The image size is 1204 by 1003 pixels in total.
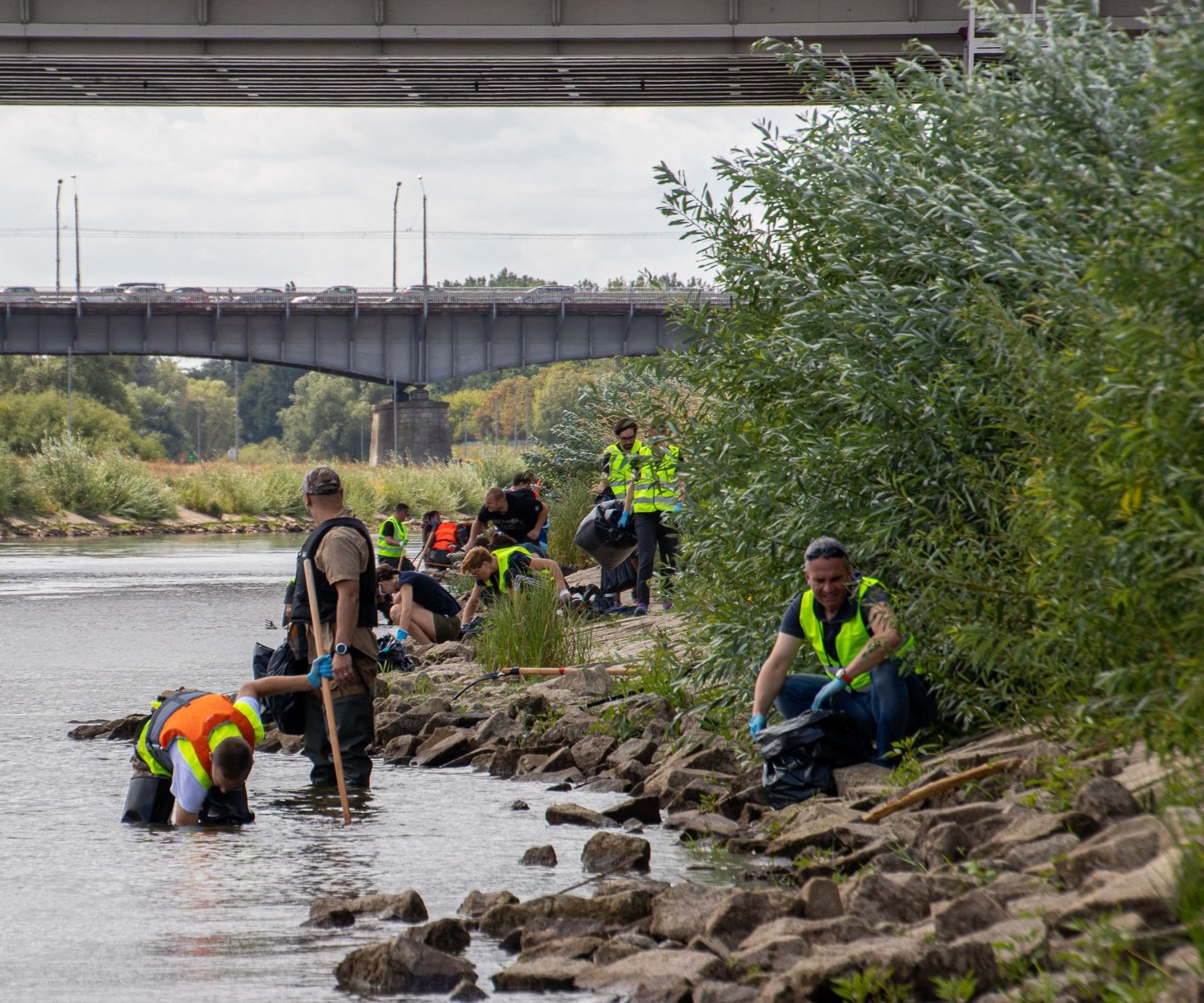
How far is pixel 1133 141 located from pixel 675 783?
13.8 ft

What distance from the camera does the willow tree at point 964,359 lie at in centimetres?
581

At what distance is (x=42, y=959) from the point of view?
259 inches

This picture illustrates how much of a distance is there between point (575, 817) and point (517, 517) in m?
9.91

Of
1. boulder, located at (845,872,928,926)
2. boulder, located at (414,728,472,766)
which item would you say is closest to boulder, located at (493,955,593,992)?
boulder, located at (845,872,928,926)

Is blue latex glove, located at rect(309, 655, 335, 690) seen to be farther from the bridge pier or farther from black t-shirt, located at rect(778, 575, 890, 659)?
the bridge pier

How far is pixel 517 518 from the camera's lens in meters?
18.9

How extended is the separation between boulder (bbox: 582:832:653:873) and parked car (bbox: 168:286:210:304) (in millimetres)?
53891

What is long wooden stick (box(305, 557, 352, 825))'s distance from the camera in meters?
9.28

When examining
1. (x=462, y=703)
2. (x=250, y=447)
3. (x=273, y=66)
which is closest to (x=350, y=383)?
(x=250, y=447)

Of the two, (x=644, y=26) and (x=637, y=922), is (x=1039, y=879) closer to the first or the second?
(x=637, y=922)

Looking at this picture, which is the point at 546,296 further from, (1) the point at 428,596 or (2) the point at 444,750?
(2) the point at 444,750

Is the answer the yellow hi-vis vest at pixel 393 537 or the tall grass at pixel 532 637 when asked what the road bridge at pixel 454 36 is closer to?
the yellow hi-vis vest at pixel 393 537

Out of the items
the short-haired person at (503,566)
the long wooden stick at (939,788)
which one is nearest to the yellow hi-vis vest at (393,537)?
the short-haired person at (503,566)

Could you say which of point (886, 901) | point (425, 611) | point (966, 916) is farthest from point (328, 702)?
point (425, 611)
